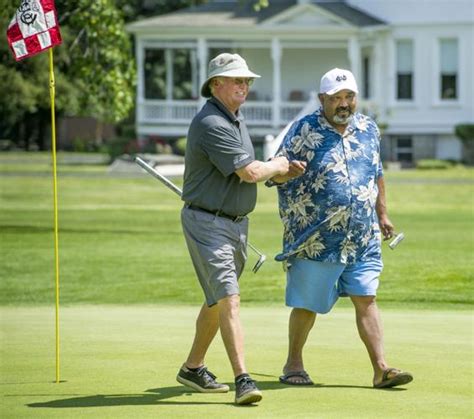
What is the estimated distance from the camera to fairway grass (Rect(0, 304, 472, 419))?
7.79 meters

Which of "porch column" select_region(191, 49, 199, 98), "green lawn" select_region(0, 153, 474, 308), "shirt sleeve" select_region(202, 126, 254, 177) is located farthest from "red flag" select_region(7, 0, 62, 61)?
"porch column" select_region(191, 49, 199, 98)

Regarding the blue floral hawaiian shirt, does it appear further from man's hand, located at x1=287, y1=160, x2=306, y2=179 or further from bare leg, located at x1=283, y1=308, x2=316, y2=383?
bare leg, located at x1=283, y1=308, x2=316, y2=383

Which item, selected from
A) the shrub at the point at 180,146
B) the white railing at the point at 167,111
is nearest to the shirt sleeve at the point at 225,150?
the shrub at the point at 180,146

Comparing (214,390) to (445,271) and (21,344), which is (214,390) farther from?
(445,271)

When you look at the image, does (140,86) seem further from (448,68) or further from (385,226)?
(385,226)

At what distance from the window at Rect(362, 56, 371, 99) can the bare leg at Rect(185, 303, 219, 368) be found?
1510 inches

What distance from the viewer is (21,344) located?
10367 millimetres

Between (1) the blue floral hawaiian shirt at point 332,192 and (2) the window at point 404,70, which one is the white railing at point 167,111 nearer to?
(2) the window at point 404,70

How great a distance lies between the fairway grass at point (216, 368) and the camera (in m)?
7.79

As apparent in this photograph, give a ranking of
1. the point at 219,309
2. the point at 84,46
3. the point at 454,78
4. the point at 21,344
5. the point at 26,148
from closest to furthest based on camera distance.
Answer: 1. the point at 219,309
2. the point at 21,344
3. the point at 84,46
4. the point at 454,78
5. the point at 26,148

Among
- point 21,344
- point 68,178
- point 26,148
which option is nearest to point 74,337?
point 21,344

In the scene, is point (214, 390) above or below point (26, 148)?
above

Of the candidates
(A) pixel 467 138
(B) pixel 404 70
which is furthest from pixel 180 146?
(A) pixel 467 138

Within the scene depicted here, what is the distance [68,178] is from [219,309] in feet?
105
